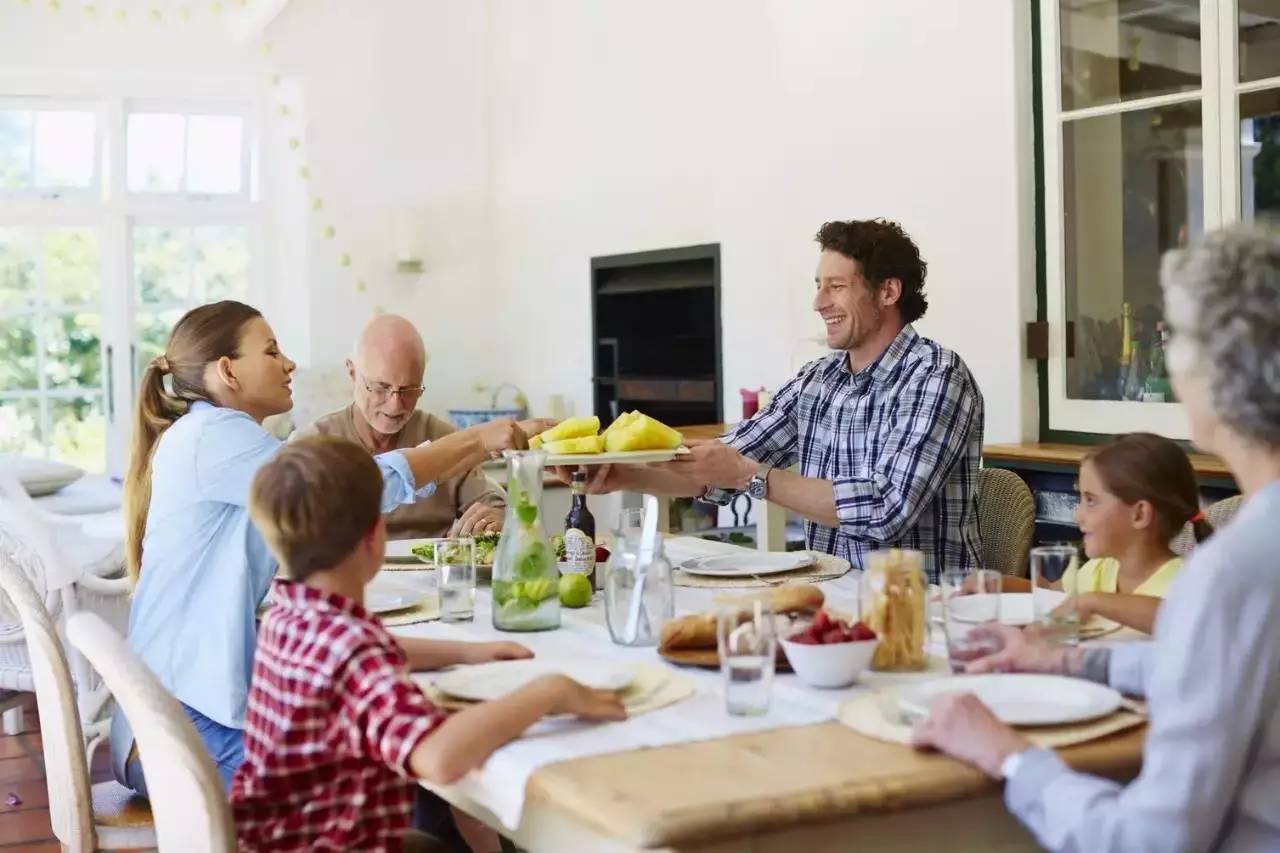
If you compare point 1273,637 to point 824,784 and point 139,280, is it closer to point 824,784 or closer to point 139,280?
point 824,784

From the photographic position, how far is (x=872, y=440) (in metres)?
3.12

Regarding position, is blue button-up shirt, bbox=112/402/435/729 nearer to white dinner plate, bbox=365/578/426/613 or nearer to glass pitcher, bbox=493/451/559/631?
white dinner plate, bbox=365/578/426/613

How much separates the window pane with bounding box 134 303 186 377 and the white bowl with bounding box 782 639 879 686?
19.8 ft

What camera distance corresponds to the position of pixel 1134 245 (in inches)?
160

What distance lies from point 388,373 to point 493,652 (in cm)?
161

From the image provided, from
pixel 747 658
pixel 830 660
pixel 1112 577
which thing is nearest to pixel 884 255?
pixel 1112 577

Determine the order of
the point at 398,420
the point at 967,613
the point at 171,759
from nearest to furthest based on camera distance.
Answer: the point at 171,759, the point at 967,613, the point at 398,420

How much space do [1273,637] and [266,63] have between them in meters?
6.59

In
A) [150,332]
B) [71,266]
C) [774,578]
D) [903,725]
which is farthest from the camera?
[150,332]

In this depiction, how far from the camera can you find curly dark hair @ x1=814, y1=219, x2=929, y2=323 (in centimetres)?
320

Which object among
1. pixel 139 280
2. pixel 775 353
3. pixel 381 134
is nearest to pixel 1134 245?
pixel 775 353

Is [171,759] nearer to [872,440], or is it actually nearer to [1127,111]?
[872,440]

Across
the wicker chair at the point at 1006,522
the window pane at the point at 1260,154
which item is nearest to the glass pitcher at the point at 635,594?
the wicker chair at the point at 1006,522

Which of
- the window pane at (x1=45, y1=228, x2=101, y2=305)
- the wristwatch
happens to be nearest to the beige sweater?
the wristwatch
